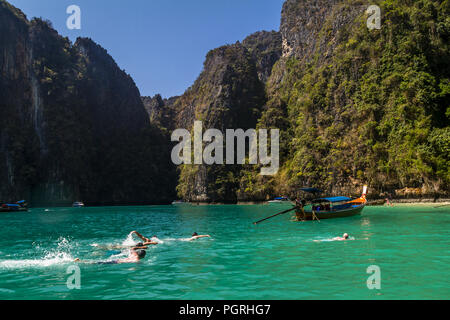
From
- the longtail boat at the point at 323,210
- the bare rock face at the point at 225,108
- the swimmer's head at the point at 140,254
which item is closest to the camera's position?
the swimmer's head at the point at 140,254

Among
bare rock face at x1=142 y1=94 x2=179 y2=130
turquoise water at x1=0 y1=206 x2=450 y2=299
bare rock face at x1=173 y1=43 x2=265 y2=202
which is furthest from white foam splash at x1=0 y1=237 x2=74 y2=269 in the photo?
bare rock face at x1=142 y1=94 x2=179 y2=130

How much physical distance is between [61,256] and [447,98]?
6788 centimetres

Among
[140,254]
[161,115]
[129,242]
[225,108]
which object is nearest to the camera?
[140,254]

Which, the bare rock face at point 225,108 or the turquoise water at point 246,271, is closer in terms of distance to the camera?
the turquoise water at point 246,271

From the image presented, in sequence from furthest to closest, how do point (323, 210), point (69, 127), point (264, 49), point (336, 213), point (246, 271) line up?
1. point (264, 49)
2. point (69, 127)
3. point (323, 210)
4. point (336, 213)
5. point (246, 271)

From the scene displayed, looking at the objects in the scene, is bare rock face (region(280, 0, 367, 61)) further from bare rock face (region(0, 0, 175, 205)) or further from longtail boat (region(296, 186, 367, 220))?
bare rock face (region(0, 0, 175, 205))

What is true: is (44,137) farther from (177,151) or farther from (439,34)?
(439,34)

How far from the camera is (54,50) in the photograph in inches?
5546

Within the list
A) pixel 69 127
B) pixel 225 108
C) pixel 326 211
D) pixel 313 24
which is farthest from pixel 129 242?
pixel 69 127

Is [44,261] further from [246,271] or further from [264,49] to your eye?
[264,49]

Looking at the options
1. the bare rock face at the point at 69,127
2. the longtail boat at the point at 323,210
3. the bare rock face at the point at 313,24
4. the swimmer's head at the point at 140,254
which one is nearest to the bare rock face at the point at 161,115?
the bare rock face at the point at 69,127

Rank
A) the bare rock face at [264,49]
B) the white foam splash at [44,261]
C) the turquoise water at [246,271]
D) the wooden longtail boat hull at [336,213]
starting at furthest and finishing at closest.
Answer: the bare rock face at [264,49], the wooden longtail boat hull at [336,213], the white foam splash at [44,261], the turquoise water at [246,271]

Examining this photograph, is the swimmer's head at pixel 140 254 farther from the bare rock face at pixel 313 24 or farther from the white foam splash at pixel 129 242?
the bare rock face at pixel 313 24

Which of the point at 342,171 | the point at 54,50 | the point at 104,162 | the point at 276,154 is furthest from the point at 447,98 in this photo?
the point at 54,50
